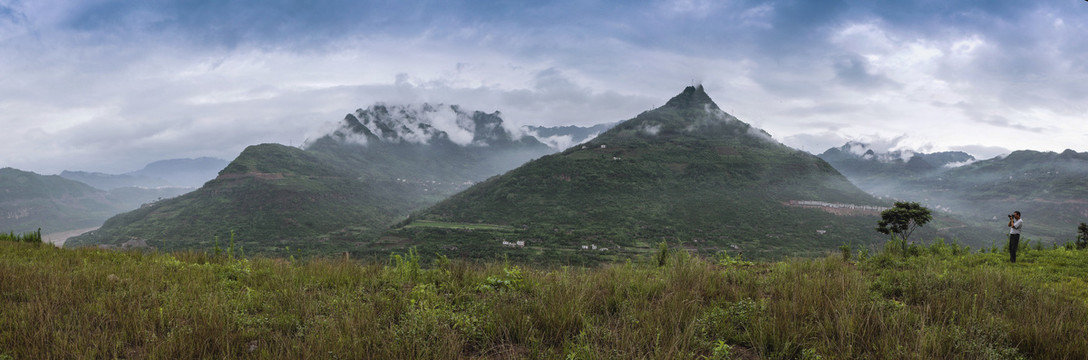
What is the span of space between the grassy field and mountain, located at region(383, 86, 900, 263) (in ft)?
269

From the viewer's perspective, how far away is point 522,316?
12.8 feet

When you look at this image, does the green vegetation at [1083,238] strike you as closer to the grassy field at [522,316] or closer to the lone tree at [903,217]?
the lone tree at [903,217]

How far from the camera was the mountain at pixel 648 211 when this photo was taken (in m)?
112

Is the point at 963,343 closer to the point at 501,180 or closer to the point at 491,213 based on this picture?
the point at 491,213

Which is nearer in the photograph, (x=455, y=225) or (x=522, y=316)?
(x=522, y=316)

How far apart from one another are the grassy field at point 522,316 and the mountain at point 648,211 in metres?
82.1

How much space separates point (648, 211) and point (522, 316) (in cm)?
14914

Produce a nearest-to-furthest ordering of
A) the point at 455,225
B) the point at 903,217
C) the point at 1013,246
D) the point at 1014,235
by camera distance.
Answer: the point at 1013,246
the point at 1014,235
the point at 903,217
the point at 455,225

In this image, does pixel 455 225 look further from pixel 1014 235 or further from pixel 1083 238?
pixel 1014 235

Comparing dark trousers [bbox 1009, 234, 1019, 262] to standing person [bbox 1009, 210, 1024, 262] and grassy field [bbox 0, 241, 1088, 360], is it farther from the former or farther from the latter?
grassy field [bbox 0, 241, 1088, 360]

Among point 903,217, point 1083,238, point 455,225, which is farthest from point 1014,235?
point 455,225

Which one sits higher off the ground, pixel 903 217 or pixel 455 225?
pixel 903 217

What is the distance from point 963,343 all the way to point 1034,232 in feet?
Answer: 835

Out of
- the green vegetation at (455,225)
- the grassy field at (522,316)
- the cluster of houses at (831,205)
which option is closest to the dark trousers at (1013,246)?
the grassy field at (522,316)
